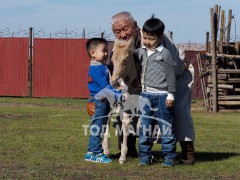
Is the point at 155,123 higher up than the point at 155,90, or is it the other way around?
the point at 155,90

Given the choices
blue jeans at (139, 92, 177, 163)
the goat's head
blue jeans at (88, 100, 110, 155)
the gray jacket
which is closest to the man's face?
the goat's head

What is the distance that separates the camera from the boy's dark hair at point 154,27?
8.02 m

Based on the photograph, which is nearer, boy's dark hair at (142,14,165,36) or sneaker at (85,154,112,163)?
boy's dark hair at (142,14,165,36)

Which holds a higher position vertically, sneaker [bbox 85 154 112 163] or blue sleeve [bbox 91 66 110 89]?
blue sleeve [bbox 91 66 110 89]

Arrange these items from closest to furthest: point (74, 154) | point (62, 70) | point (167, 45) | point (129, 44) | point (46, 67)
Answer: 1. point (129, 44)
2. point (167, 45)
3. point (74, 154)
4. point (62, 70)
5. point (46, 67)

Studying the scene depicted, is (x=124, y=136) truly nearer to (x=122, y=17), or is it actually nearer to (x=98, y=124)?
(x=98, y=124)

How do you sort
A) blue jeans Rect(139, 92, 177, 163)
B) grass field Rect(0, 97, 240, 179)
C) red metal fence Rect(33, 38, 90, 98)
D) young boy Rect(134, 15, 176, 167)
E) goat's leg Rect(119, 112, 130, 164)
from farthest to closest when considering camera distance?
red metal fence Rect(33, 38, 90, 98) < goat's leg Rect(119, 112, 130, 164) < blue jeans Rect(139, 92, 177, 163) < young boy Rect(134, 15, 176, 167) < grass field Rect(0, 97, 240, 179)

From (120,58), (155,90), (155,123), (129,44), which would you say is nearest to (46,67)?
(155,123)

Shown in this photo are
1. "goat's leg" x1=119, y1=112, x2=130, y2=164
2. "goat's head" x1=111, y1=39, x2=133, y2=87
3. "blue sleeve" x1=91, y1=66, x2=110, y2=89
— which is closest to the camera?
"goat's head" x1=111, y1=39, x2=133, y2=87

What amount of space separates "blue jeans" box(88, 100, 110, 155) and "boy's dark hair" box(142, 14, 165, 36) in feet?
3.73

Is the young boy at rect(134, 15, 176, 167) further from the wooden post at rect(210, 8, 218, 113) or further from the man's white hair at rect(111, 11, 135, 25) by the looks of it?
the wooden post at rect(210, 8, 218, 113)

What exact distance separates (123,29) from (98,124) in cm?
135

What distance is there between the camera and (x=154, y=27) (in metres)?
8.01

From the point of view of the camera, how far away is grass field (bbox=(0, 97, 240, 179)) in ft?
25.0
